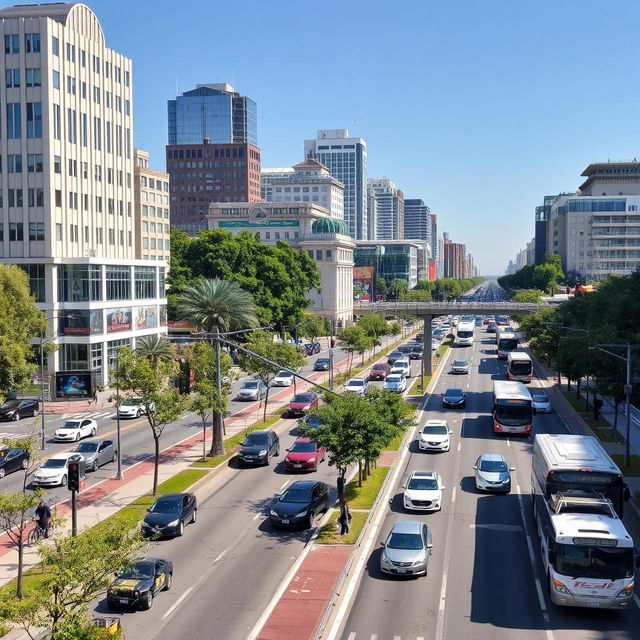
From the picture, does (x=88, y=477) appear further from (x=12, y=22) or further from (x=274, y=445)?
(x=12, y=22)

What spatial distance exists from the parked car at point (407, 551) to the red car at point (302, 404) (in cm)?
3091

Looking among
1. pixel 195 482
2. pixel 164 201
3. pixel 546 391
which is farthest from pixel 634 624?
pixel 164 201

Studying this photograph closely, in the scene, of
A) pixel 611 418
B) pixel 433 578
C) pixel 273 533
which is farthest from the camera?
pixel 611 418

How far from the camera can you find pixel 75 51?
74375 millimetres

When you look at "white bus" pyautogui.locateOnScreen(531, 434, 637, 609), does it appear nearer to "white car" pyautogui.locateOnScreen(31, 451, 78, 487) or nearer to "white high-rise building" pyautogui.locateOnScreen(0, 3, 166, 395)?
"white car" pyautogui.locateOnScreen(31, 451, 78, 487)

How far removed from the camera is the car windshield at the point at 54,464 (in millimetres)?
40375

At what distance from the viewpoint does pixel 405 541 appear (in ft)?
90.7

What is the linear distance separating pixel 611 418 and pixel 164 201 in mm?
80912

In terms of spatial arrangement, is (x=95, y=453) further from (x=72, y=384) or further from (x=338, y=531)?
(x=72, y=384)

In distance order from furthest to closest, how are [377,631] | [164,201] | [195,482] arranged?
[164,201] < [195,482] < [377,631]

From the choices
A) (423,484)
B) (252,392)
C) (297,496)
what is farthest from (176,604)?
(252,392)

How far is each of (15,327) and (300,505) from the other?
29.7 meters

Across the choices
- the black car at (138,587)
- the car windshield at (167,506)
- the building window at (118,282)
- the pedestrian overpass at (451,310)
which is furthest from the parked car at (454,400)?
the black car at (138,587)

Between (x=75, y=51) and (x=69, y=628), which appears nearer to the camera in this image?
(x=69, y=628)
